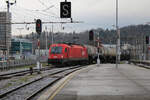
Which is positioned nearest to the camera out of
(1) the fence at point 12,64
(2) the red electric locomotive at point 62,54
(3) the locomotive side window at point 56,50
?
(1) the fence at point 12,64

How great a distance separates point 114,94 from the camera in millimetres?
10922

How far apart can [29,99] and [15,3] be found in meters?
28.3

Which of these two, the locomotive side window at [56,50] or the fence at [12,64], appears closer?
the fence at [12,64]

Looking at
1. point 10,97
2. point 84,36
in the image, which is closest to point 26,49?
point 84,36

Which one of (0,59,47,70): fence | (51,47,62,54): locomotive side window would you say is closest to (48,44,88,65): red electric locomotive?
(51,47,62,54): locomotive side window

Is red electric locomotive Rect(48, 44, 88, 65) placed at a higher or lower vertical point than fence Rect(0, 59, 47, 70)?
higher

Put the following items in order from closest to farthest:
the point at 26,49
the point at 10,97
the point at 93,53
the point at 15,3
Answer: the point at 10,97, the point at 15,3, the point at 93,53, the point at 26,49

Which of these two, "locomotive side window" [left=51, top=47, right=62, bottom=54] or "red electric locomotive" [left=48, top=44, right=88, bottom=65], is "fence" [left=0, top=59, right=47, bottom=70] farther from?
"locomotive side window" [left=51, top=47, right=62, bottom=54]

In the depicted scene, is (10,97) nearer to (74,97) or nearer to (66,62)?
(74,97)

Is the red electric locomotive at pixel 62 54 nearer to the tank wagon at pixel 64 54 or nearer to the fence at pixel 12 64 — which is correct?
the tank wagon at pixel 64 54

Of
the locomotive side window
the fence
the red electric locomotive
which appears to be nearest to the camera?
the fence

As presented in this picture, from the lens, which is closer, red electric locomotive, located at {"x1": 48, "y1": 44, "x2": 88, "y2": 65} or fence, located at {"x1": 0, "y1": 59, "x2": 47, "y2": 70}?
fence, located at {"x1": 0, "y1": 59, "x2": 47, "y2": 70}

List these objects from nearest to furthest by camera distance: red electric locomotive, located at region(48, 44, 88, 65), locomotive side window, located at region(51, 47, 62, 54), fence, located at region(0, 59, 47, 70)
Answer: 1. fence, located at region(0, 59, 47, 70)
2. red electric locomotive, located at region(48, 44, 88, 65)
3. locomotive side window, located at region(51, 47, 62, 54)

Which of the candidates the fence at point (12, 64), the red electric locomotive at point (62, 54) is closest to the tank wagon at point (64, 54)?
the red electric locomotive at point (62, 54)
